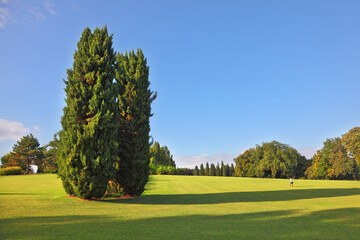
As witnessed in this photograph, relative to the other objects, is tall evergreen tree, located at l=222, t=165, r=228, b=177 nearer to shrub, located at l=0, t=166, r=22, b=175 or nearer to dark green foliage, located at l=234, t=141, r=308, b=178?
dark green foliage, located at l=234, t=141, r=308, b=178

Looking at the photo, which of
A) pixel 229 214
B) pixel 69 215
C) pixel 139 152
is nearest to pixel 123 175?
pixel 139 152

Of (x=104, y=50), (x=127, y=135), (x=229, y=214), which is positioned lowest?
(x=229, y=214)

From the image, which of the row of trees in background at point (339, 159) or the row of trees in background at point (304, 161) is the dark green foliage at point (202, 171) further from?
the row of trees in background at point (339, 159)

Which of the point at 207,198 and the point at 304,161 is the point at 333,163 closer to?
the point at 304,161

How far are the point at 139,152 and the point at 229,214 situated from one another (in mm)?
8760

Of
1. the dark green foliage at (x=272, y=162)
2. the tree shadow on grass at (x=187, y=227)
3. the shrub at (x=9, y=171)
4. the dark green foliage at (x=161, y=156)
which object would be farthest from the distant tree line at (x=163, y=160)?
the tree shadow on grass at (x=187, y=227)

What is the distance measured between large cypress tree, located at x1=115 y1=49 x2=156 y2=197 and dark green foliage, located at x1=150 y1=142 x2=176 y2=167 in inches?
2450

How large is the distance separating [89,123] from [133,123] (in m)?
3.82

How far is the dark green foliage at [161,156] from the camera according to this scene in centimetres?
8431

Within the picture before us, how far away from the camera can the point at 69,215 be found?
1020 centimetres

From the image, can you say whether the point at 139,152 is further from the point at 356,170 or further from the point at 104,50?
the point at 356,170

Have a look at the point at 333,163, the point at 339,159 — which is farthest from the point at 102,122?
the point at 333,163

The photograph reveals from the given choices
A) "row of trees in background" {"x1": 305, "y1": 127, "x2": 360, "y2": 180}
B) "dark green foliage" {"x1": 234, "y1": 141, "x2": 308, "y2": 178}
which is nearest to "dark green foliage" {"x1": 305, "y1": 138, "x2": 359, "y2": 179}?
"row of trees in background" {"x1": 305, "y1": 127, "x2": 360, "y2": 180}

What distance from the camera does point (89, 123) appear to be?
49.4ft
